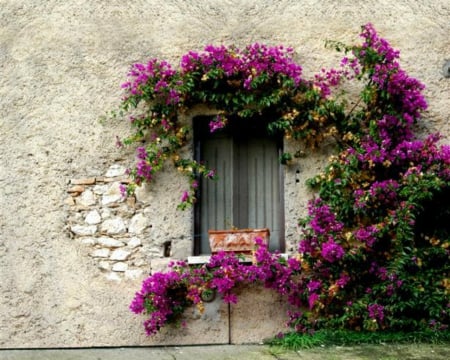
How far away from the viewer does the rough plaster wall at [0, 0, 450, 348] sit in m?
5.22

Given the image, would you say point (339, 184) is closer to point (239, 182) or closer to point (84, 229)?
point (239, 182)

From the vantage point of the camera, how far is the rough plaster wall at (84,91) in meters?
5.22

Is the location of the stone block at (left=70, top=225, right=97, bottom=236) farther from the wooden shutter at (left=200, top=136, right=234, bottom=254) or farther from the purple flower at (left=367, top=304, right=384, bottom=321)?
the purple flower at (left=367, top=304, right=384, bottom=321)

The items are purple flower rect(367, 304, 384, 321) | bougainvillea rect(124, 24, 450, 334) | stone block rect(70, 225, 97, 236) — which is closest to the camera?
purple flower rect(367, 304, 384, 321)

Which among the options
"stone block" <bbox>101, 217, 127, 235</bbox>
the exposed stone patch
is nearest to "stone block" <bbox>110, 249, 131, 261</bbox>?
the exposed stone patch

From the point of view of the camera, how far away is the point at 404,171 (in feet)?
16.7

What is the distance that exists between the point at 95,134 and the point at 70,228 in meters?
0.84

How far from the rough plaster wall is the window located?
24 cm

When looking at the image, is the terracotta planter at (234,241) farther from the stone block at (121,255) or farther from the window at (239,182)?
the stone block at (121,255)

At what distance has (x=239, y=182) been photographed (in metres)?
5.51

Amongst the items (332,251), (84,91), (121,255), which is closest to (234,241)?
(332,251)

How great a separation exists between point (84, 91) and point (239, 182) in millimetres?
1579

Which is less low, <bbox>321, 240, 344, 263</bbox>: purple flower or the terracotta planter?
the terracotta planter

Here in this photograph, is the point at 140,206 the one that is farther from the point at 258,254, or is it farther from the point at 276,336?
the point at 276,336
